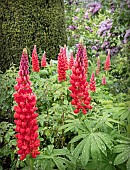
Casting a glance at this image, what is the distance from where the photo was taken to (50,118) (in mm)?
3113

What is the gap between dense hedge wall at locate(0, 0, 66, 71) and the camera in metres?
5.45

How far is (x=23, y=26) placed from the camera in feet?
17.9

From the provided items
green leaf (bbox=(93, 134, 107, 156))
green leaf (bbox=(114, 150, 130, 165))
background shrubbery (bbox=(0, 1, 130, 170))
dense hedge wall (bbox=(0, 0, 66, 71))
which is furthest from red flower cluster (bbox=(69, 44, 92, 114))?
dense hedge wall (bbox=(0, 0, 66, 71))

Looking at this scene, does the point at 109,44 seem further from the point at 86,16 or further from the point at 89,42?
the point at 86,16

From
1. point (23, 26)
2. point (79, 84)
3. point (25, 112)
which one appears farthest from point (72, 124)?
point (23, 26)

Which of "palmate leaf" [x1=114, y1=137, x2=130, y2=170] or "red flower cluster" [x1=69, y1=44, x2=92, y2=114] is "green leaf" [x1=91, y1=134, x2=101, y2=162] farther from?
"red flower cluster" [x1=69, y1=44, x2=92, y2=114]

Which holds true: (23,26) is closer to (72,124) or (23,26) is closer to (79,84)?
(79,84)

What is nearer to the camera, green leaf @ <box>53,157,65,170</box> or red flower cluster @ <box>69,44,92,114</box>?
green leaf @ <box>53,157,65,170</box>

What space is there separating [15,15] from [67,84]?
2.21m

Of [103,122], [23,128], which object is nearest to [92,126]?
[103,122]

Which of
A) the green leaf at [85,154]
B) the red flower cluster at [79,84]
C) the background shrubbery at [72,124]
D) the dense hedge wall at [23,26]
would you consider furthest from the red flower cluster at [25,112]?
the dense hedge wall at [23,26]

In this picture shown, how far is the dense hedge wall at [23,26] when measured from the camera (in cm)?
545

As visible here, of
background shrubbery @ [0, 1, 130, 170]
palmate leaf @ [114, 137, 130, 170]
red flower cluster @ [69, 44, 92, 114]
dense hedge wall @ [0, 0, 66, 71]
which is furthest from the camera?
dense hedge wall @ [0, 0, 66, 71]

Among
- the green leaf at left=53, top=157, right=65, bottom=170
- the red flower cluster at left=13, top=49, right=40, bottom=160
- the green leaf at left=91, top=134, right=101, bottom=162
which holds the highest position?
the red flower cluster at left=13, top=49, right=40, bottom=160
